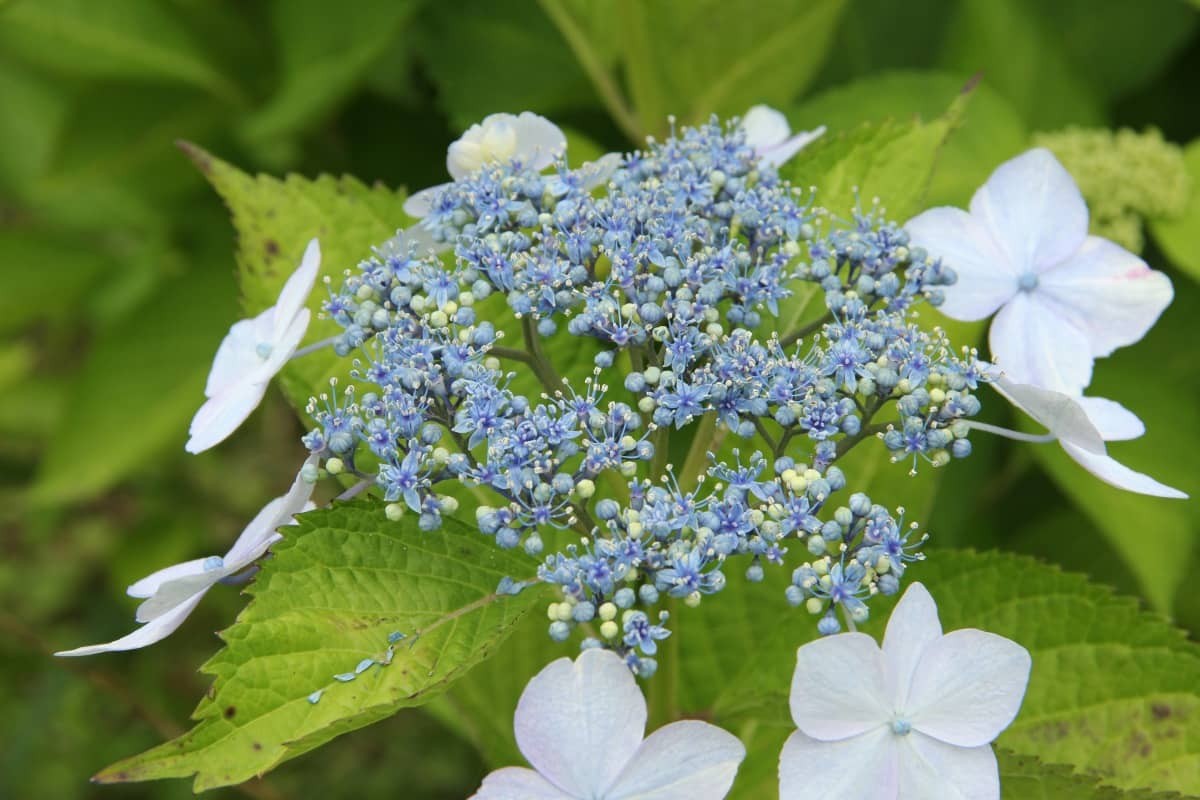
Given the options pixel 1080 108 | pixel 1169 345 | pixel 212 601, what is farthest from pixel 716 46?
pixel 212 601

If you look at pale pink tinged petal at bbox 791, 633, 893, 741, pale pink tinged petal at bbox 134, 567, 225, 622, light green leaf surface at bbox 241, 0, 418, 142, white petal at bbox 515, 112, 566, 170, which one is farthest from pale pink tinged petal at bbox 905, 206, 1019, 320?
light green leaf surface at bbox 241, 0, 418, 142

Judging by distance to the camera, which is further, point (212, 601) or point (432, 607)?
point (212, 601)

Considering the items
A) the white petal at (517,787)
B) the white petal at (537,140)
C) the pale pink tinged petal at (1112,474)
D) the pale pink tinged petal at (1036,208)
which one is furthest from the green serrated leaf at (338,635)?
the pale pink tinged petal at (1036,208)

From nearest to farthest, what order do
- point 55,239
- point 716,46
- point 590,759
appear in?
point 590,759 < point 716,46 < point 55,239

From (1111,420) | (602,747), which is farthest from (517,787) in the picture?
(1111,420)

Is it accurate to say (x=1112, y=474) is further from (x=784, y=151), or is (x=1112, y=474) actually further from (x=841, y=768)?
(x=784, y=151)

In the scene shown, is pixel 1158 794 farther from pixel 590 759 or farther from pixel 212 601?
pixel 212 601

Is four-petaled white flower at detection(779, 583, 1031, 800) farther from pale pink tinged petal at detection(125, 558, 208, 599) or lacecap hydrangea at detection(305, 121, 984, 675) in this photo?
pale pink tinged petal at detection(125, 558, 208, 599)
